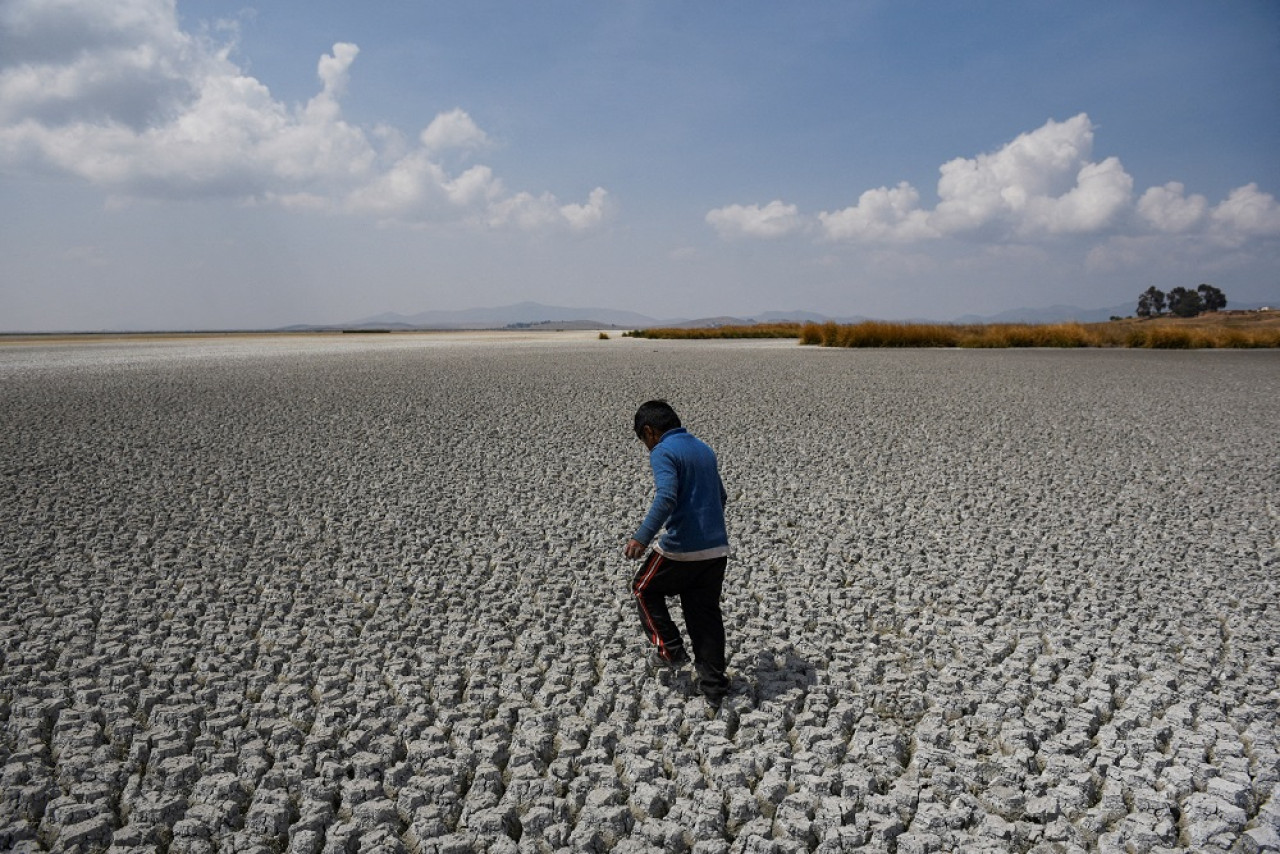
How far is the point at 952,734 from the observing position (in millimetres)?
3418

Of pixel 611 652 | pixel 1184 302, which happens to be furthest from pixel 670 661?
pixel 1184 302

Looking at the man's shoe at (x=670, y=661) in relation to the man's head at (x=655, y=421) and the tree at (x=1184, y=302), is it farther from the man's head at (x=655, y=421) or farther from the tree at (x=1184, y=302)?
the tree at (x=1184, y=302)

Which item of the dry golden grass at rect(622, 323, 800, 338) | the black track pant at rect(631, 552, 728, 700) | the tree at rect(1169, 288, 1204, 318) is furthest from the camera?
the tree at rect(1169, 288, 1204, 318)

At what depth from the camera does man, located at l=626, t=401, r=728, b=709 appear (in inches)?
140

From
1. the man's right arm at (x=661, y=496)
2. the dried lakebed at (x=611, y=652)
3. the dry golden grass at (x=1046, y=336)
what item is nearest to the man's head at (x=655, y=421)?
the man's right arm at (x=661, y=496)

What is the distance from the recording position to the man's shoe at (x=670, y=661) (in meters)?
4.00

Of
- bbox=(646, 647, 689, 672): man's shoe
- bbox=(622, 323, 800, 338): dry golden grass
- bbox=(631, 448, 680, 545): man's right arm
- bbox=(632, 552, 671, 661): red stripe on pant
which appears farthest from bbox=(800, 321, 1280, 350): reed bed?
bbox=(631, 448, 680, 545): man's right arm

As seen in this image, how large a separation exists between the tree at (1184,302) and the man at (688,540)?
93.2 m

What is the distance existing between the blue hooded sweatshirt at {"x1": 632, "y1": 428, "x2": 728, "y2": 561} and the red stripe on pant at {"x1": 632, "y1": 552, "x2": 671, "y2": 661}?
11 cm

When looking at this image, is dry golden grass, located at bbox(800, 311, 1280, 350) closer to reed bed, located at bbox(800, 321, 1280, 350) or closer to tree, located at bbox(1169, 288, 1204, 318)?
reed bed, located at bbox(800, 321, 1280, 350)

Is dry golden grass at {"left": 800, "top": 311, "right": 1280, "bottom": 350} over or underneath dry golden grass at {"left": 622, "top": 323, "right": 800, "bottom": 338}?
underneath

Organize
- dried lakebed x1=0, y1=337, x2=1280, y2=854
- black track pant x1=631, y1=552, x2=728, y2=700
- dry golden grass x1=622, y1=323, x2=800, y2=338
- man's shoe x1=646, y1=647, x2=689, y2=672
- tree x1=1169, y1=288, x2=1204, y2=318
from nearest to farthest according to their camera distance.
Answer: dried lakebed x1=0, y1=337, x2=1280, y2=854 → black track pant x1=631, y1=552, x2=728, y2=700 → man's shoe x1=646, y1=647, x2=689, y2=672 → dry golden grass x1=622, y1=323, x2=800, y2=338 → tree x1=1169, y1=288, x2=1204, y2=318

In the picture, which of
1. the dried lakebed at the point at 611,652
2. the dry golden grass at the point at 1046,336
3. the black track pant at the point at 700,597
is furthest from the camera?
the dry golden grass at the point at 1046,336

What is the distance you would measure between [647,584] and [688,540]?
331 millimetres
